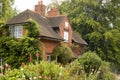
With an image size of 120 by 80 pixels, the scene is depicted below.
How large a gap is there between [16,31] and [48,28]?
416 cm

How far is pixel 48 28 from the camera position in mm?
31078

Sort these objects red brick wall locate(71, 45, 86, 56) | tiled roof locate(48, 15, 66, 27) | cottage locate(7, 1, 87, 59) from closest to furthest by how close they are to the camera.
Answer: cottage locate(7, 1, 87, 59), tiled roof locate(48, 15, 66, 27), red brick wall locate(71, 45, 86, 56)

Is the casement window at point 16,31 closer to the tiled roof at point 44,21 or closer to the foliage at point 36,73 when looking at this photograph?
the tiled roof at point 44,21

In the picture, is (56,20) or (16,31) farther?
(56,20)

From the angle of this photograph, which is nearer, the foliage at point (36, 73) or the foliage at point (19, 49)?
the foliage at point (36, 73)

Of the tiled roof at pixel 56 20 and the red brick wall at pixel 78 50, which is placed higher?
the tiled roof at pixel 56 20

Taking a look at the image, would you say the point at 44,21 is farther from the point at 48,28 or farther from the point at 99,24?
the point at 99,24

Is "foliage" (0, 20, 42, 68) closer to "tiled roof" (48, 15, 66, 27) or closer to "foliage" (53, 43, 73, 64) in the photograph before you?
"foliage" (53, 43, 73, 64)

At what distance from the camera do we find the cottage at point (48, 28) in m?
28.6

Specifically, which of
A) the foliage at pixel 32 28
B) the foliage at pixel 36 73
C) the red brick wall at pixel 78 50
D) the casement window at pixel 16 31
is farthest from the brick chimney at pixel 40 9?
the foliage at pixel 36 73

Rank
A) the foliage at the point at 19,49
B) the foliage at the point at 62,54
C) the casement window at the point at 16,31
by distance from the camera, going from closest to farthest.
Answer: the foliage at the point at 19,49, the casement window at the point at 16,31, the foliage at the point at 62,54

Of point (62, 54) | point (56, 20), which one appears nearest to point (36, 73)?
point (62, 54)

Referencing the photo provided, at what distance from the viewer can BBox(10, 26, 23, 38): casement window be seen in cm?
2883

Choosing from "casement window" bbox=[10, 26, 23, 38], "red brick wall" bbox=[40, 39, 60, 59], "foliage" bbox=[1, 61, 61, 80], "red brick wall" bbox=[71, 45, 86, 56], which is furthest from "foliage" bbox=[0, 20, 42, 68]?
"foliage" bbox=[1, 61, 61, 80]
